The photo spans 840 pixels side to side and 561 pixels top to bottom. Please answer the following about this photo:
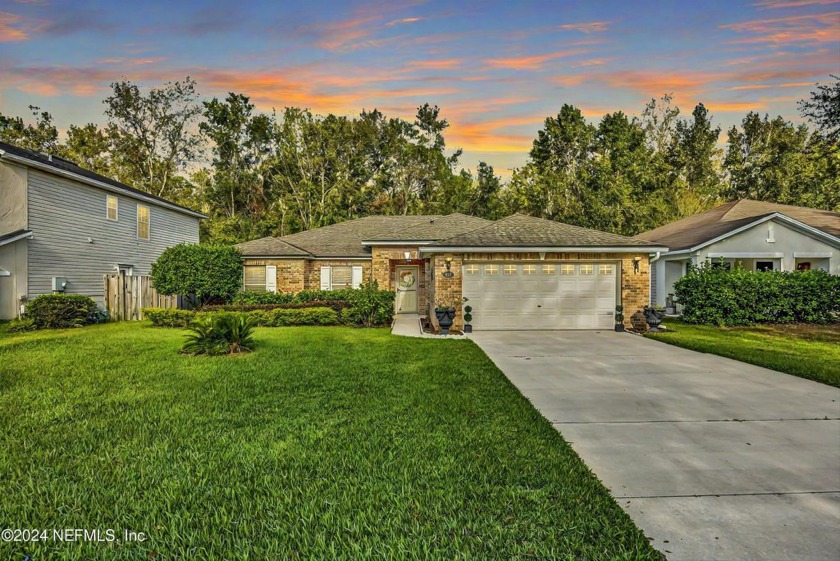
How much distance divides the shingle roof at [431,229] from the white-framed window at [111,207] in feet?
35.7

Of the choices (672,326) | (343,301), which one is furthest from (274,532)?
(672,326)

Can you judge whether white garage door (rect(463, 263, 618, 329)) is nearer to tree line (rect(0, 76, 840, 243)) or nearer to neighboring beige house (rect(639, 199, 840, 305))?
neighboring beige house (rect(639, 199, 840, 305))

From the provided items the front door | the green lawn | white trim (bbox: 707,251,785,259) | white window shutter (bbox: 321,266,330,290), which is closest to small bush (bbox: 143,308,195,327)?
white window shutter (bbox: 321,266,330,290)

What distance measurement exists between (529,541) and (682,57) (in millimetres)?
Answer: 15266

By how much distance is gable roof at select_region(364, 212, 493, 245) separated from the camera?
57.8 ft

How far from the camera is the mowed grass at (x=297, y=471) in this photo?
2.56 meters

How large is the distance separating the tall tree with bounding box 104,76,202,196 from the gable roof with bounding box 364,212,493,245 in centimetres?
2369

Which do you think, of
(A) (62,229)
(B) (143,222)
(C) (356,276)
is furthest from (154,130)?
(C) (356,276)

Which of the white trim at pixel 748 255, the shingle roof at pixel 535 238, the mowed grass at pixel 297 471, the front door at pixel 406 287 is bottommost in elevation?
the mowed grass at pixel 297 471

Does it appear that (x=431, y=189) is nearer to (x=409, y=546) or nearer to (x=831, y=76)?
(x=831, y=76)

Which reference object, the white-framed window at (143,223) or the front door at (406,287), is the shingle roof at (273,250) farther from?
the white-framed window at (143,223)

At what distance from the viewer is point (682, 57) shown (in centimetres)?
1265

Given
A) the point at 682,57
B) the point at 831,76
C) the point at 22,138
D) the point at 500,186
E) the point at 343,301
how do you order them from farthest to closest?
the point at 500,186 → the point at 22,138 → the point at 831,76 → the point at 343,301 → the point at 682,57

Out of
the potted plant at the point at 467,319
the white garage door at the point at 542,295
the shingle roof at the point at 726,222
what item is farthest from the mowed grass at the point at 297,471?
the shingle roof at the point at 726,222
